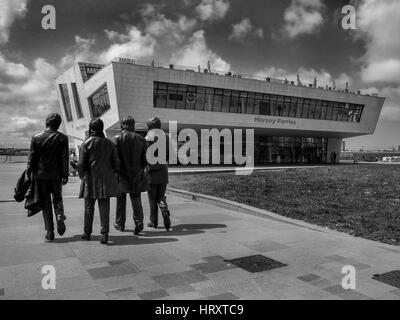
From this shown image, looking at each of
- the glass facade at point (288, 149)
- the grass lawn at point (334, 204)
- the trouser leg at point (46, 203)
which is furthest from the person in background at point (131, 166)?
the glass facade at point (288, 149)

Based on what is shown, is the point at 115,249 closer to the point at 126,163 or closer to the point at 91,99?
the point at 126,163

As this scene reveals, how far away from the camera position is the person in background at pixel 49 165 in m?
6.12

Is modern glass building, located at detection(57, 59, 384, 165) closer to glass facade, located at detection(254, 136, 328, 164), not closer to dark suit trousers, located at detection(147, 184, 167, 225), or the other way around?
glass facade, located at detection(254, 136, 328, 164)

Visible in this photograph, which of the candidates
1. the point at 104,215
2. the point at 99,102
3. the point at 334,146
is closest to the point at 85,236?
the point at 104,215

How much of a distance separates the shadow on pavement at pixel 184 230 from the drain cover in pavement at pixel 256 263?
1771 mm

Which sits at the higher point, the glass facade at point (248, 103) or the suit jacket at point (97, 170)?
the glass facade at point (248, 103)

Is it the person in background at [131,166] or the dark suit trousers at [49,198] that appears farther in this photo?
the person in background at [131,166]

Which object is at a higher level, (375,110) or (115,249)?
(375,110)

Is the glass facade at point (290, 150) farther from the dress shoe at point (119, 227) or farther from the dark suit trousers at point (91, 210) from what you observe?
the dark suit trousers at point (91, 210)

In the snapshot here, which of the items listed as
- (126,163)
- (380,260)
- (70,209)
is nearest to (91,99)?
(70,209)

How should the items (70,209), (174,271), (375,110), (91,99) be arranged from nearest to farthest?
(174,271)
(70,209)
(91,99)
(375,110)

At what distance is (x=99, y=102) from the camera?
132 feet

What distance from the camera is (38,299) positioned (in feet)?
12.5

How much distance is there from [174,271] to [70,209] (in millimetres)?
5539
